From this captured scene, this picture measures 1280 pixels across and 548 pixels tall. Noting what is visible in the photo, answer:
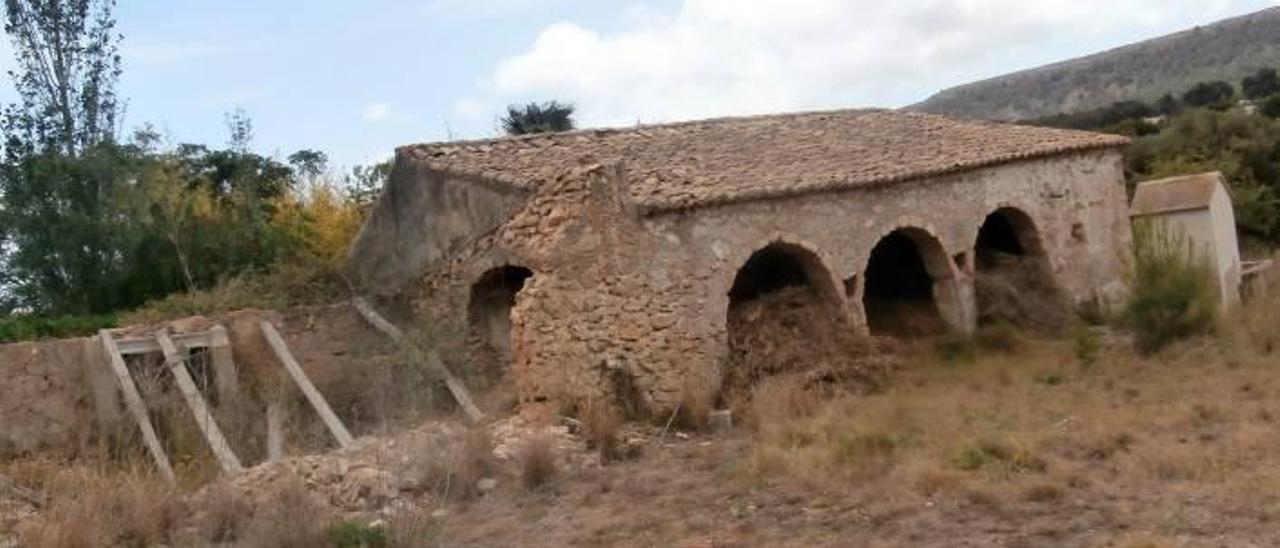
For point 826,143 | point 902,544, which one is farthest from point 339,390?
point 902,544

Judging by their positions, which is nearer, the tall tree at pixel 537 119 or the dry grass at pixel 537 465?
the dry grass at pixel 537 465

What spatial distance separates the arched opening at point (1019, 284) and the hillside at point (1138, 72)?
32857mm

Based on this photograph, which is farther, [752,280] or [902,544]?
[752,280]

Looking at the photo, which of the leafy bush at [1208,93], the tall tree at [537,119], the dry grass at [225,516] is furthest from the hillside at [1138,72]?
the dry grass at [225,516]

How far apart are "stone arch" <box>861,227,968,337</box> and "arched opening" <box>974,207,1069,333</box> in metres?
0.70

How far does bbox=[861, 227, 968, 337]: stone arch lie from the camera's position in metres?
17.8

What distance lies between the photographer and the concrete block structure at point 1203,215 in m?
19.3

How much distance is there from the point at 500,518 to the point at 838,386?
5856mm

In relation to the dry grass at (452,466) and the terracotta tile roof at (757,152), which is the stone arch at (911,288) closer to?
the terracotta tile roof at (757,152)

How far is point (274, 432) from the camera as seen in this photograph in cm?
1364

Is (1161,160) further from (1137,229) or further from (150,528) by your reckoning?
(150,528)

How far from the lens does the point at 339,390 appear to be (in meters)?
15.7

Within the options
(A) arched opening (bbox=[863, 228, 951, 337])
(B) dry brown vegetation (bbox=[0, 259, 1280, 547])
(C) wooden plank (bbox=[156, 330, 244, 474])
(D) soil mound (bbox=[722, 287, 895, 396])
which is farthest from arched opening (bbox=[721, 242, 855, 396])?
(C) wooden plank (bbox=[156, 330, 244, 474])

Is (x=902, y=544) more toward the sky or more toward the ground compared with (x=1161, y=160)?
more toward the ground
